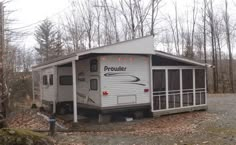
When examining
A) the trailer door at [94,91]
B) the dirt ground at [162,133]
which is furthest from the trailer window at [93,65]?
the dirt ground at [162,133]

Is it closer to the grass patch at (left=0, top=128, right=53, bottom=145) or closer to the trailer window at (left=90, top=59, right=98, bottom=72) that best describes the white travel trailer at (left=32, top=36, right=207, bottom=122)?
the trailer window at (left=90, top=59, right=98, bottom=72)

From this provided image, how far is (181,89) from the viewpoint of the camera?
1349cm

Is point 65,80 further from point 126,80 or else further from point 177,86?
point 177,86

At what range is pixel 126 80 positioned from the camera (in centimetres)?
1205

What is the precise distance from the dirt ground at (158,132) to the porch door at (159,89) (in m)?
0.62

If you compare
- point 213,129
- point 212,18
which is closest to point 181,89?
point 213,129

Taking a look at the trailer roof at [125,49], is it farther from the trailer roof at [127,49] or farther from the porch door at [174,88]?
the porch door at [174,88]

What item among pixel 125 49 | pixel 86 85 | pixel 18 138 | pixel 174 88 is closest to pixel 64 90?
pixel 86 85

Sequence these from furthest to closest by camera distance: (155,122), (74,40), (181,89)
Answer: (74,40) → (181,89) → (155,122)

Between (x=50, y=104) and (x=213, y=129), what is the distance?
8630 millimetres

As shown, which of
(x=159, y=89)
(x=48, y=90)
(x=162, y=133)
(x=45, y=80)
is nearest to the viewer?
(x=162, y=133)

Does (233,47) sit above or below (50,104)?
above

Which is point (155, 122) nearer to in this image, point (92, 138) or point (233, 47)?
point (92, 138)

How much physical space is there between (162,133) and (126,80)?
3676mm
